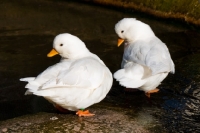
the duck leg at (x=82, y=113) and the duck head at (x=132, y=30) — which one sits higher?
the duck head at (x=132, y=30)

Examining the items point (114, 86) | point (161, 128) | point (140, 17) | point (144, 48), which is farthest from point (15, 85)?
point (140, 17)

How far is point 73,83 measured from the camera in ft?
15.3

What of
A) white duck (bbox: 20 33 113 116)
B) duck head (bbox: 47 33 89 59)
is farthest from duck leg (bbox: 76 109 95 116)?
duck head (bbox: 47 33 89 59)

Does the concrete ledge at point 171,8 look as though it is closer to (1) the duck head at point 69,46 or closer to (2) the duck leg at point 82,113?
(1) the duck head at point 69,46

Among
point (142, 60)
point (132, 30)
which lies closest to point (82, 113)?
point (142, 60)

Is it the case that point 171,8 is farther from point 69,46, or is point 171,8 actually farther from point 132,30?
point 69,46

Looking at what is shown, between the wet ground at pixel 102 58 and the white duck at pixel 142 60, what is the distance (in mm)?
324

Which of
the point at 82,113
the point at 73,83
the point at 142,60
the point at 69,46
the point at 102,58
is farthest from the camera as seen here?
the point at 102,58

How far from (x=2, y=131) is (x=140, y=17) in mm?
8032

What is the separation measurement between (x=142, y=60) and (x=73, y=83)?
1.41 metres

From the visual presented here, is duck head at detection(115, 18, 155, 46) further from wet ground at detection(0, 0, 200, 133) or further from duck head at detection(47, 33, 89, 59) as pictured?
duck head at detection(47, 33, 89, 59)

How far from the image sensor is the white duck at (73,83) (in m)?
4.54

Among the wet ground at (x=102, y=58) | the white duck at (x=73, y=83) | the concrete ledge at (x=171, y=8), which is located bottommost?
the wet ground at (x=102, y=58)

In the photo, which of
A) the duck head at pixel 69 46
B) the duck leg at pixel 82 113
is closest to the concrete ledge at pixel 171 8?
the duck head at pixel 69 46
